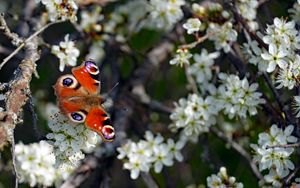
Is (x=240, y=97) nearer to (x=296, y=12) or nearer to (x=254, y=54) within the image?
(x=254, y=54)

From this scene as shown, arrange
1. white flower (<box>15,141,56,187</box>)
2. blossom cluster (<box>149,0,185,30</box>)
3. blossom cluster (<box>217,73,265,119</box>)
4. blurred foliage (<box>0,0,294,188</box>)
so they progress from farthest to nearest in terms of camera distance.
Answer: blurred foliage (<box>0,0,294,188</box>), blossom cluster (<box>149,0,185,30</box>), white flower (<box>15,141,56,187</box>), blossom cluster (<box>217,73,265,119</box>)

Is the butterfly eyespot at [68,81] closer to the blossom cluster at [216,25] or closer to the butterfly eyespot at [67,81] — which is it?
the butterfly eyespot at [67,81]

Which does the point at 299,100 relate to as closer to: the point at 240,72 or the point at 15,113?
the point at 240,72

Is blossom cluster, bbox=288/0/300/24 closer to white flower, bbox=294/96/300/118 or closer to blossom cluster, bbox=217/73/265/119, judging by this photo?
blossom cluster, bbox=217/73/265/119

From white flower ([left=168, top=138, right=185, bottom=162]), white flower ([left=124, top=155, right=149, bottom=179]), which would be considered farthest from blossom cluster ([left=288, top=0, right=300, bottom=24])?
white flower ([left=124, top=155, right=149, bottom=179])

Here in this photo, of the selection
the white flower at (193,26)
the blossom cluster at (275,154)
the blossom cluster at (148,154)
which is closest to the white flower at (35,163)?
the blossom cluster at (148,154)

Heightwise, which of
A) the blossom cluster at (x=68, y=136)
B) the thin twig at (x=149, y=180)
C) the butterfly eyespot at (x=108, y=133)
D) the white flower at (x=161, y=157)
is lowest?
the thin twig at (x=149, y=180)
